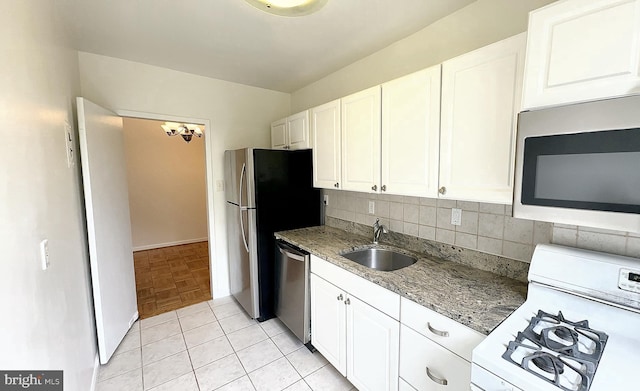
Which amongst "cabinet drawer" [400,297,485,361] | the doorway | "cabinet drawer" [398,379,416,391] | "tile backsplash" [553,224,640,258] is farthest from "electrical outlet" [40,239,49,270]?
the doorway

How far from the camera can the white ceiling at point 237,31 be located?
163 cm

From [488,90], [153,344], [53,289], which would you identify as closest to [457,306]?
[488,90]

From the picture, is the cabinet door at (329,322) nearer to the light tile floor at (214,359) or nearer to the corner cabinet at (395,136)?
the light tile floor at (214,359)

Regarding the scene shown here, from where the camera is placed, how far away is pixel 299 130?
2598 millimetres

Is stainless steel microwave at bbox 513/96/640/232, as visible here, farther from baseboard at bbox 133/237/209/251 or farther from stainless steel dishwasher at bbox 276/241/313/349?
baseboard at bbox 133/237/209/251

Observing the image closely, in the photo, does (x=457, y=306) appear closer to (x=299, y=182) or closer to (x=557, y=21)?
(x=557, y=21)

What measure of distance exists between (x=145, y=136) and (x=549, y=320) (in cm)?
578

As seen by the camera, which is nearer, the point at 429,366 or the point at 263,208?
the point at 429,366

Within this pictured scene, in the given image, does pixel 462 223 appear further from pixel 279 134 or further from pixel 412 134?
pixel 279 134

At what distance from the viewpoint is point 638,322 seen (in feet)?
3.00

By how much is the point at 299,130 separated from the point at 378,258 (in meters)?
1.44

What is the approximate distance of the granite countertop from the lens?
3.60 ft

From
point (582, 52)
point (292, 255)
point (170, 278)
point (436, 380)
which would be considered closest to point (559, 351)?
point (436, 380)

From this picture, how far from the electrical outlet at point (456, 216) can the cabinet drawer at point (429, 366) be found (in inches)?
30.3
